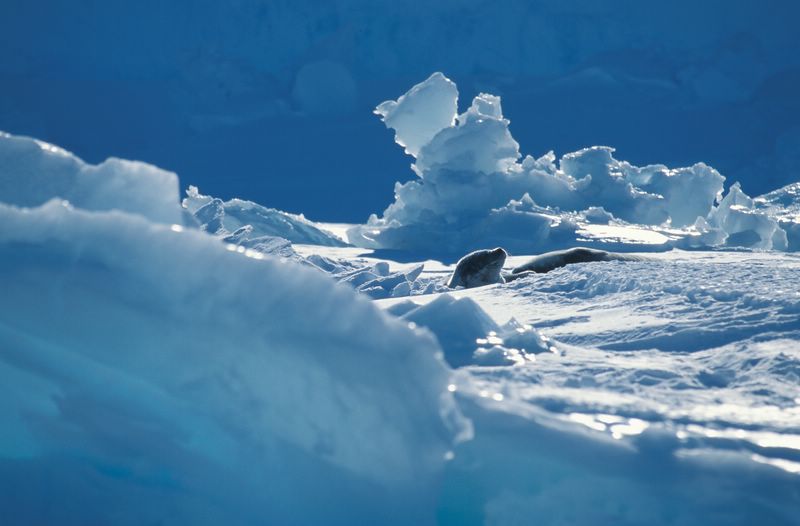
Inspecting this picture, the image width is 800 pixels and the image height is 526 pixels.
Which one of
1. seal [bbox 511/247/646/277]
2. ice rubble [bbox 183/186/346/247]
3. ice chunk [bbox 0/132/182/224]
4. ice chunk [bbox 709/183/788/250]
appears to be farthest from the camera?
ice chunk [bbox 709/183/788/250]

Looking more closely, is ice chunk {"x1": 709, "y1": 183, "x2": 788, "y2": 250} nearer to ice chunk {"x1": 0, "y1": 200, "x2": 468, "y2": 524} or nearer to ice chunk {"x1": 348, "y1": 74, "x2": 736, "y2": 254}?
ice chunk {"x1": 348, "y1": 74, "x2": 736, "y2": 254}

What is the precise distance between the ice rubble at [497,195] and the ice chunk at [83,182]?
7.27m

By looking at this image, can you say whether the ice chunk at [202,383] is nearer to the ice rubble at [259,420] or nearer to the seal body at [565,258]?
the ice rubble at [259,420]

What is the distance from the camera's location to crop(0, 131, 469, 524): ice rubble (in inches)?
65.4

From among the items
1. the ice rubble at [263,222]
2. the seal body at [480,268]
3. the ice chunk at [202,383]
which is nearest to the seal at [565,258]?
the seal body at [480,268]

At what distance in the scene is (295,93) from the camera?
1752cm

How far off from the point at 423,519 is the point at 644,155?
1812 cm

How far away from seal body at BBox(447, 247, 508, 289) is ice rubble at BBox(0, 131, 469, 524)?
3.77 metres

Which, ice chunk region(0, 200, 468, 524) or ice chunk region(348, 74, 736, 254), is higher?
ice chunk region(348, 74, 736, 254)

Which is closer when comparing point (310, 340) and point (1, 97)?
point (310, 340)

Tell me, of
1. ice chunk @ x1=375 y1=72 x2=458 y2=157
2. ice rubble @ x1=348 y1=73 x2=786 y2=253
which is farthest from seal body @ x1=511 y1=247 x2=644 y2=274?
ice chunk @ x1=375 y1=72 x2=458 y2=157

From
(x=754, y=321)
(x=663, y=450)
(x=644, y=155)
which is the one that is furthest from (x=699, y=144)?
(x=663, y=450)

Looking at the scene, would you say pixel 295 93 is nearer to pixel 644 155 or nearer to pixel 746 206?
pixel 644 155

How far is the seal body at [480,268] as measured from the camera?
18.1 ft
